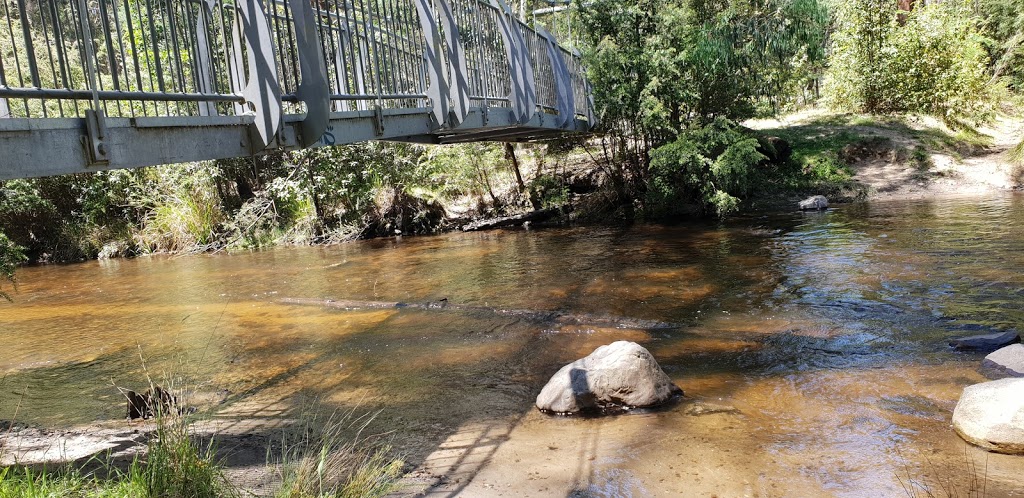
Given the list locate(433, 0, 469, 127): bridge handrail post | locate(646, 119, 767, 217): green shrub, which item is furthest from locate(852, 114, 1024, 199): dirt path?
locate(433, 0, 469, 127): bridge handrail post

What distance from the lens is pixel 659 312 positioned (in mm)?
7523

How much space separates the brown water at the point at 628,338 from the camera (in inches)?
160

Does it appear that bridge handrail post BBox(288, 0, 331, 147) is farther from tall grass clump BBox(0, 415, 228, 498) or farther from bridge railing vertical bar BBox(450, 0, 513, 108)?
bridge railing vertical bar BBox(450, 0, 513, 108)

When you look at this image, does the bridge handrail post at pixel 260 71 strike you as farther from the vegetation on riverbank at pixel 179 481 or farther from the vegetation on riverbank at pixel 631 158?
the vegetation on riverbank at pixel 631 158

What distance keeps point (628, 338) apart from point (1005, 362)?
288 centimetres

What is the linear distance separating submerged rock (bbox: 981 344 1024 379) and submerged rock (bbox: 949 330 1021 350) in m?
0.30

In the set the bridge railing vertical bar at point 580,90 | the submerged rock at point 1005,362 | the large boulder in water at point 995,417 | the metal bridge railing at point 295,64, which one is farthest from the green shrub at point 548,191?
the large boulder in water at point 995,417

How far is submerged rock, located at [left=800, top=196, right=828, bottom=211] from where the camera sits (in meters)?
13.8

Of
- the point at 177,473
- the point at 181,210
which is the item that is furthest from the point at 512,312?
the point at 181,210

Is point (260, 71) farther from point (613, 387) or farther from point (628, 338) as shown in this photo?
point (628, 338)

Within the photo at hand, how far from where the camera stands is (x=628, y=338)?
670 cm

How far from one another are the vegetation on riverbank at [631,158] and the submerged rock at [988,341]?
22.4 feet

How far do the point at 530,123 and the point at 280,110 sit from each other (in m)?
5.33

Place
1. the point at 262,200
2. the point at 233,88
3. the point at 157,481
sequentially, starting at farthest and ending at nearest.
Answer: the point at 262,200 → the point at 233,88 → the point at 157,481
